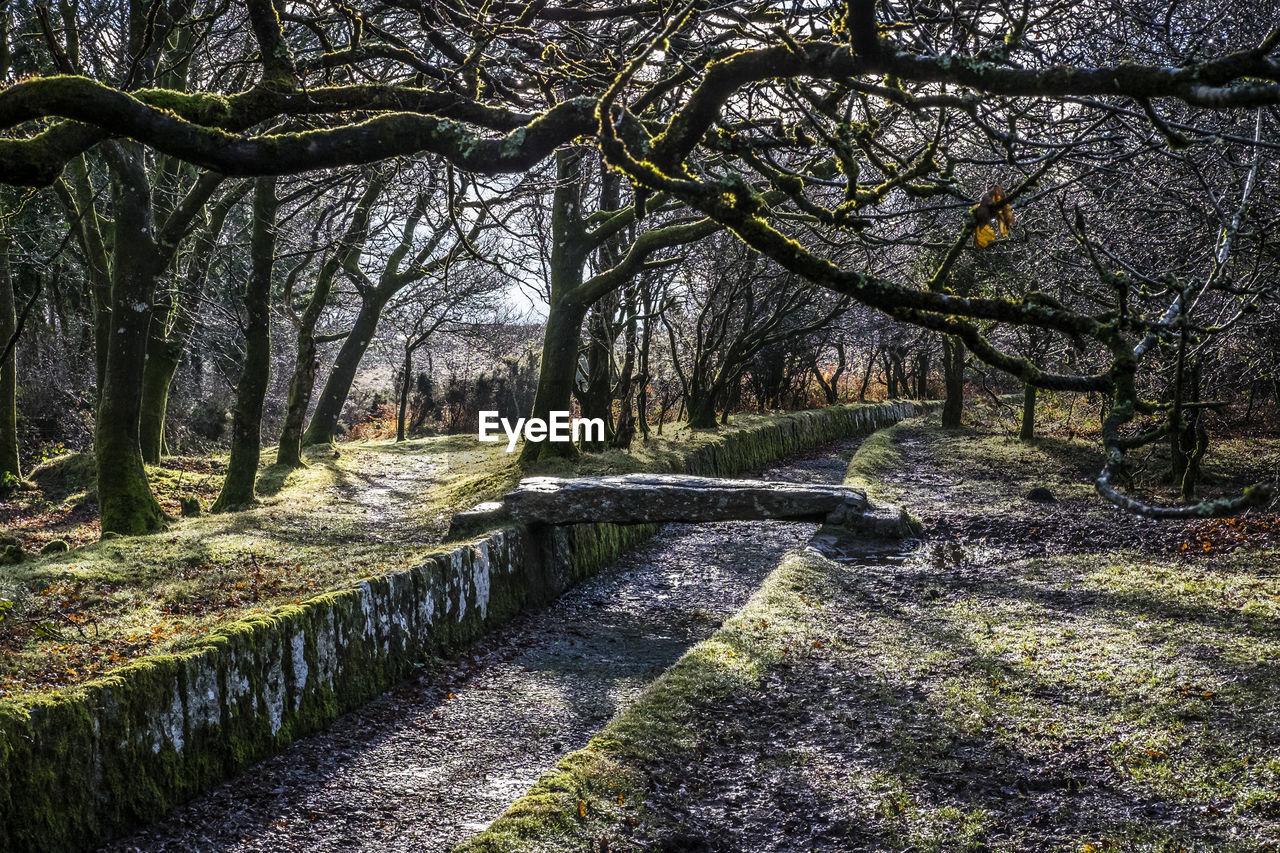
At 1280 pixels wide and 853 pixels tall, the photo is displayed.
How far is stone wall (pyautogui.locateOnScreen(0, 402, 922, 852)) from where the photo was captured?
4031 mm

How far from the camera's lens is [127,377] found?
33.1 ft

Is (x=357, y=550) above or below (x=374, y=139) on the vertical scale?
below

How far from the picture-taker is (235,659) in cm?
521

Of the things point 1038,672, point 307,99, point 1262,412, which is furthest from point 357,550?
point 1262,412

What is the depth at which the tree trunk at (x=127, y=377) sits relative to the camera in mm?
10023

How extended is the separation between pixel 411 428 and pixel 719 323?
46.1ft

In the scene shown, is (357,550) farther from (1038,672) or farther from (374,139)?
(1038,672)

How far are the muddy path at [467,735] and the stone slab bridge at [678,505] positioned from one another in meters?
0.79

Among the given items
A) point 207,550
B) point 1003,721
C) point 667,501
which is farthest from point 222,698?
point 667,501

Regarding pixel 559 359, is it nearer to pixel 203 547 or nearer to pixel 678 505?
pixel 678 505

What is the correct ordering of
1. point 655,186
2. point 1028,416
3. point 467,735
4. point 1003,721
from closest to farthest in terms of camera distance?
point 655,186 < point 1003,721 < point 467,735 < point 1028,416

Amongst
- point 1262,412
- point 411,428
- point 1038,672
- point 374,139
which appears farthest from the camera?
point 411,428

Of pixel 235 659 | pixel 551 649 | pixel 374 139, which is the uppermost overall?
pixel 374 139

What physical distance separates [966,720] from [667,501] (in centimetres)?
473
